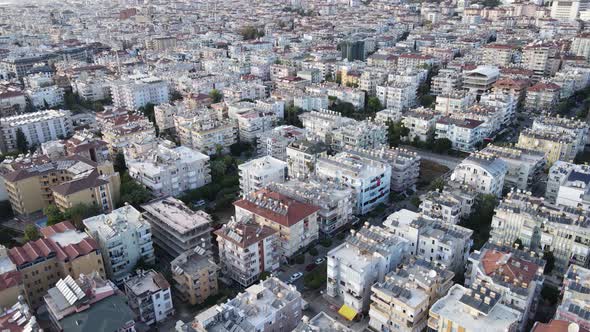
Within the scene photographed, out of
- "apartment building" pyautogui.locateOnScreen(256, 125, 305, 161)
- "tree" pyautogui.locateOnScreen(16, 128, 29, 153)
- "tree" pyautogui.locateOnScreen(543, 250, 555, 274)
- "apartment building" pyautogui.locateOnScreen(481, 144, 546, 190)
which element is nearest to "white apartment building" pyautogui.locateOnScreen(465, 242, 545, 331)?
"tree" pyautogui.locateOnScreen(543, 250, 555, 274)

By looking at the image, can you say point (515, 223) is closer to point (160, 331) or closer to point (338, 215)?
point (338, 215)

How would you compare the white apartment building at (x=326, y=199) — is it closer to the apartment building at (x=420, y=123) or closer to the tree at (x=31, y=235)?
the tree at (x=31, y=235)

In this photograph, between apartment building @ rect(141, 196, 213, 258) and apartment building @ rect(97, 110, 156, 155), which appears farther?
apartment building @ rect(97, 110, 156, 155)

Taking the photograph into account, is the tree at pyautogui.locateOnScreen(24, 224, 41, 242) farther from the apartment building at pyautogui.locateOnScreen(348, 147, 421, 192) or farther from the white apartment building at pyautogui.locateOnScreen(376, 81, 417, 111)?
the white apartment building at pyautogui.locateOnScreen(376, 81, 417, 111)

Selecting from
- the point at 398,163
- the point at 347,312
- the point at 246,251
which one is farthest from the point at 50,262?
the point at 398,163

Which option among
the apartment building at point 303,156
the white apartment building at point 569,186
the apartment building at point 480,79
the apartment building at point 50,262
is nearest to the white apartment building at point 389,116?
the apartment building at point 303,156

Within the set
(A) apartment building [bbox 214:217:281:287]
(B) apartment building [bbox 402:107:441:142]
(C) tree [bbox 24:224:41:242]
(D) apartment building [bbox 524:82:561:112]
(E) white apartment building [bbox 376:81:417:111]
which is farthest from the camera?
(E) white apartment building [bbox 376:81:417:111]

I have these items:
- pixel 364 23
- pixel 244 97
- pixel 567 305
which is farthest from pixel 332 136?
pixel 364 23
